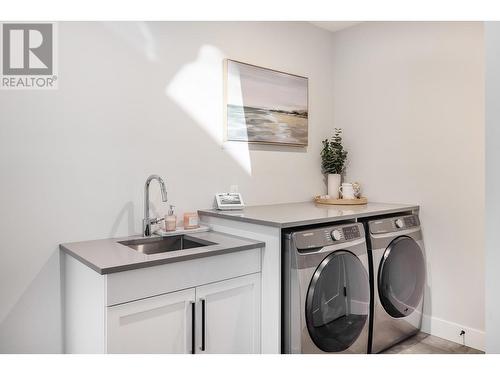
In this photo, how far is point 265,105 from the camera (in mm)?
2805

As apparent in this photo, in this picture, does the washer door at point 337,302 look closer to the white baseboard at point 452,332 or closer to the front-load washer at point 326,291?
the front-load washer at point 326,291

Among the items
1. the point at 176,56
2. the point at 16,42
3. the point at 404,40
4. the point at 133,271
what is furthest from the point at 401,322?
the point at 16,42

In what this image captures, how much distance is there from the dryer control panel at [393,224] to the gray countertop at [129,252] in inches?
31.6

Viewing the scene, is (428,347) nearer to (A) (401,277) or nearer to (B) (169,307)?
(A) (401,277)

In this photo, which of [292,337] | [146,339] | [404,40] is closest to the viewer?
[146,339]

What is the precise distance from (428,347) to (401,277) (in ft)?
1.60

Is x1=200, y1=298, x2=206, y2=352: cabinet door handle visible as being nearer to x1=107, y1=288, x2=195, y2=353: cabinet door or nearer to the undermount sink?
x1=107, y1=288, x2=195, y2=353: cabinet door

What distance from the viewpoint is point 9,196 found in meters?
1.84

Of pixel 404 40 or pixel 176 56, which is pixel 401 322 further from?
pixel 176 56

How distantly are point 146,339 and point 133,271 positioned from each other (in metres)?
0.32

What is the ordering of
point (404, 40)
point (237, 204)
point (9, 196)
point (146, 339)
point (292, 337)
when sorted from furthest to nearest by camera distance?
point (404, 40) → point (237, 204) → point (292, 337) → point (9, 196) → point (146, 339)

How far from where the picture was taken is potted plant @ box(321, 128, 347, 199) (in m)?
3.13

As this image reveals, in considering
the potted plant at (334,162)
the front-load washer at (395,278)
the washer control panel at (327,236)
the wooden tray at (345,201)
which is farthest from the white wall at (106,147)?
the front-load washer at (395,278)

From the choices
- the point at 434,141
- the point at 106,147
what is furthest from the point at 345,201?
the point at 106,147
